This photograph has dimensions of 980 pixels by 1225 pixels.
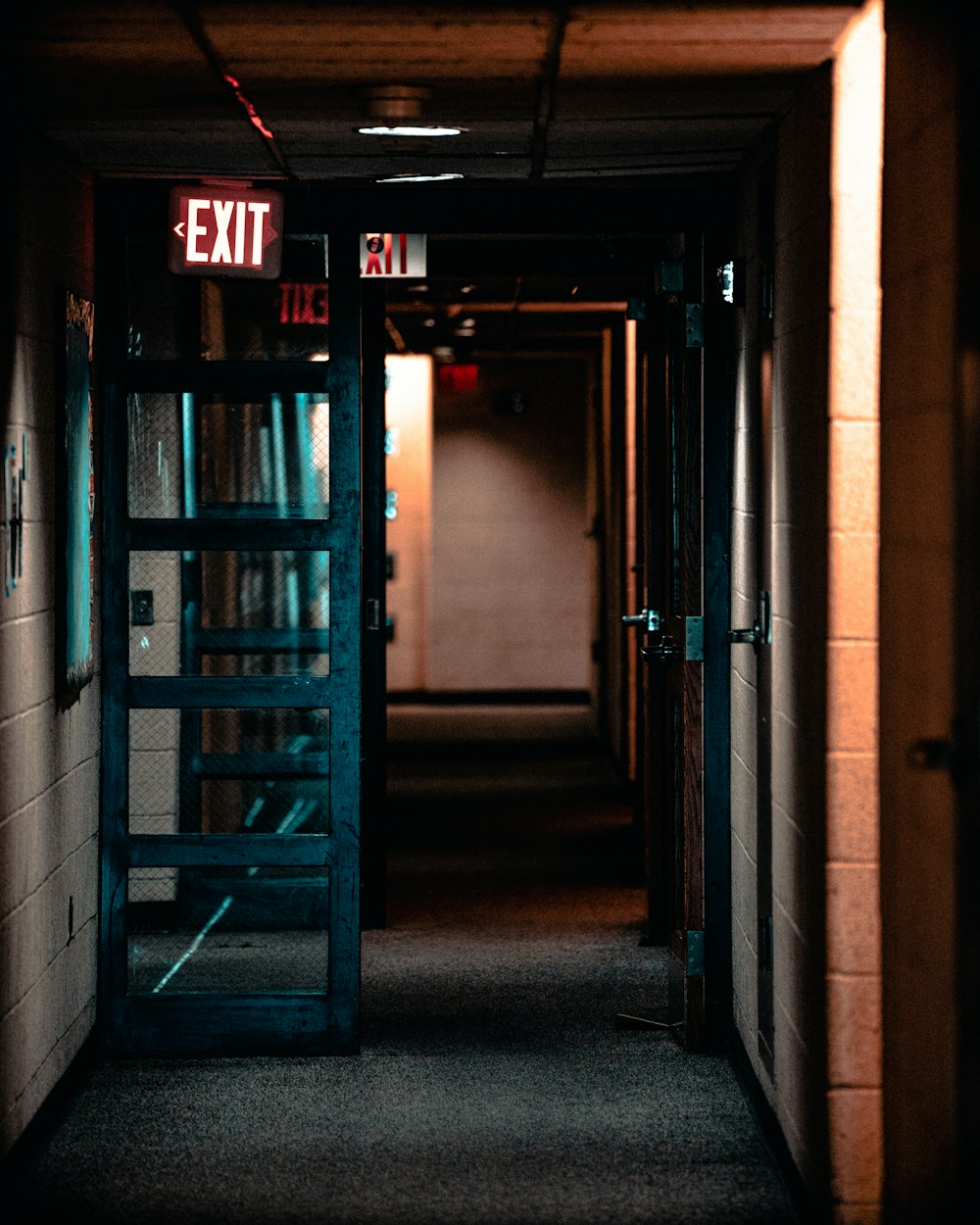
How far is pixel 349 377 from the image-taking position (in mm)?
4449

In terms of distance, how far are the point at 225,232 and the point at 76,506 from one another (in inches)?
31.9

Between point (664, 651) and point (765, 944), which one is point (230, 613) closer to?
point (664, 651)

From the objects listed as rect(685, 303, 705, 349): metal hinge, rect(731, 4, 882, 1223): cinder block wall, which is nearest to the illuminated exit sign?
rect(685, 303, 705, 349): metal hinge

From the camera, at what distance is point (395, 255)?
551 centimetres

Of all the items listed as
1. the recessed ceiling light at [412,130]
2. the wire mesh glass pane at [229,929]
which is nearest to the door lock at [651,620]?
the wire mesh glass pane at [229,929]

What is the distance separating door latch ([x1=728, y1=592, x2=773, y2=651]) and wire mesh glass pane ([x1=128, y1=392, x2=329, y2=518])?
4.49ft

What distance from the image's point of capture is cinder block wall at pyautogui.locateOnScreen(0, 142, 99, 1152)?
3584 mm

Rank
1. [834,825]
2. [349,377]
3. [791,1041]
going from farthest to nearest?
[349,377]
[791,1041]
[834,825]

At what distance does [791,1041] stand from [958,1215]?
1.08m

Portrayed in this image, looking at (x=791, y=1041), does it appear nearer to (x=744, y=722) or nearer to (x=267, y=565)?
(x=744, y=722)

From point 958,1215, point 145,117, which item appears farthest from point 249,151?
point 958,1215

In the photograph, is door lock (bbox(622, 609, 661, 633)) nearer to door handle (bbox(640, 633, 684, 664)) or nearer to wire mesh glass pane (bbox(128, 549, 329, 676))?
door handle (bbox(640, 633, 684, 664))

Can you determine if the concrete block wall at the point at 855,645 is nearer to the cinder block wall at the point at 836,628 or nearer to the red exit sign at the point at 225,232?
the cinder block wall at the point at 836,628

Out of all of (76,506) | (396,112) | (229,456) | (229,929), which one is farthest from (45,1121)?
(396,112)
